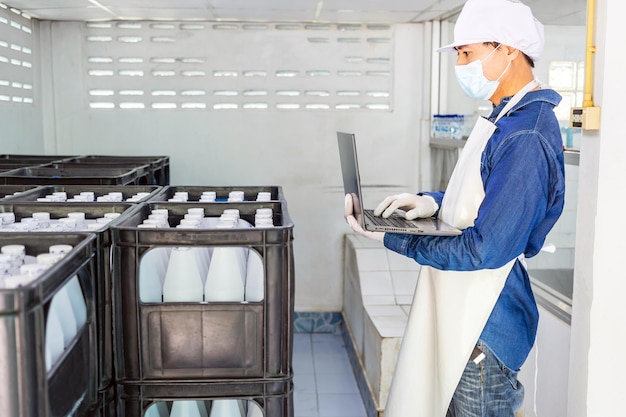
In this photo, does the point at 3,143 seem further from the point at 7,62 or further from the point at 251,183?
the point at 251,183

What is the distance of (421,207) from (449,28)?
298 centimetres

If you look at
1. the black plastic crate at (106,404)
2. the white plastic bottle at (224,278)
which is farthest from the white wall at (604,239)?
the black plastic crate at (106,404)

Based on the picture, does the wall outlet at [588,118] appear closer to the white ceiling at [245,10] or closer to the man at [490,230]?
the man at [490,230]

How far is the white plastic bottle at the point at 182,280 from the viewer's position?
1.78 metres

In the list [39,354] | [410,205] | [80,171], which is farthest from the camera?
[80,171]

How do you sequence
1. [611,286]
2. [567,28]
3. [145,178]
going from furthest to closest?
[145,178]
[567,28]
[611,286]

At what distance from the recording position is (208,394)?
1.75 meters

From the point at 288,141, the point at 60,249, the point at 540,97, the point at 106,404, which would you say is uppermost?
the point at 540,97

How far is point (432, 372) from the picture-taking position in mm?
1870

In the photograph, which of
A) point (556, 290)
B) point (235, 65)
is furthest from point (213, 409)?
point (235, 65)

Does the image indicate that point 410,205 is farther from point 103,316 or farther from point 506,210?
point 103,316

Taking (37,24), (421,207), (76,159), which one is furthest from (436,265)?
(37,24)

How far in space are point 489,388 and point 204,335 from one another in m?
0.73

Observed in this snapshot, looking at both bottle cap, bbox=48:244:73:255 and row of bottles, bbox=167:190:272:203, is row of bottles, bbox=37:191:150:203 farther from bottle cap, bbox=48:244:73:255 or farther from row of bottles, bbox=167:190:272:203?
bottle cap, bbox=48:244:73:255
